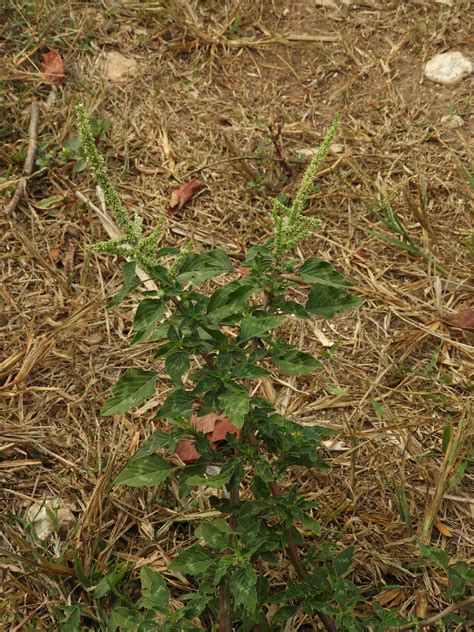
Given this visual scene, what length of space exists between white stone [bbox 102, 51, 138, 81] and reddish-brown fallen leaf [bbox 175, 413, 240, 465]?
1.76m

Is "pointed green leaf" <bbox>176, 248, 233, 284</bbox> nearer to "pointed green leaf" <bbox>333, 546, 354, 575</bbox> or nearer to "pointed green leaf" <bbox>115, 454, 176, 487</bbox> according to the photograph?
"pointed green leaf" <bbox>115, 454, 176, 487</bbox>

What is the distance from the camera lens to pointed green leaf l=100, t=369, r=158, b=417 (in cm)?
165

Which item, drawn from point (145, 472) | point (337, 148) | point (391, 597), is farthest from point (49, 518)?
point (337, 148)

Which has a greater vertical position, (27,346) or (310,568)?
(27,346)

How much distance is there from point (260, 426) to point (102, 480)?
666 millimetres

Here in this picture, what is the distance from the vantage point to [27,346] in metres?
2.46

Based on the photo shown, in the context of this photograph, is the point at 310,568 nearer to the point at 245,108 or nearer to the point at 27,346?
the point at 27,346

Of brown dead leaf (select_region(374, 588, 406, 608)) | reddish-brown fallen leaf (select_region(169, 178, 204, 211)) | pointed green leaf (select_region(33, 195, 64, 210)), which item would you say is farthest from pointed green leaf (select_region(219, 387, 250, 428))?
pointed green leaf (select_region(33, 195, 64, 210))

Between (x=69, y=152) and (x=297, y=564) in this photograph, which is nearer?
(x=297, y=564)

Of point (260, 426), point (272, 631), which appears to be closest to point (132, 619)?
point (272, 631)

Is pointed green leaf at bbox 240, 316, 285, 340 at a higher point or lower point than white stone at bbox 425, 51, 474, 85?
higher

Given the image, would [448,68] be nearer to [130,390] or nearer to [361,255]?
[361,255]

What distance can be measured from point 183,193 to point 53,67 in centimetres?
92

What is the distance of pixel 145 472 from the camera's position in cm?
185
